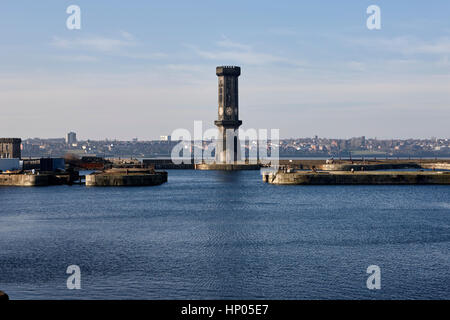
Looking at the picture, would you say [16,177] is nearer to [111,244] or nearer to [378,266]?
[111,244]

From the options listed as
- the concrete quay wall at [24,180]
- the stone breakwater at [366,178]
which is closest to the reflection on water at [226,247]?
the stone breakwater at [366,178]

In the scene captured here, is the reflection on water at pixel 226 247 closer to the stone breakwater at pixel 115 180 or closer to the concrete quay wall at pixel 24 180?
the stone breakwater at pixel 115 180

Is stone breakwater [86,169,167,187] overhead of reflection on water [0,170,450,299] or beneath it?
overhead

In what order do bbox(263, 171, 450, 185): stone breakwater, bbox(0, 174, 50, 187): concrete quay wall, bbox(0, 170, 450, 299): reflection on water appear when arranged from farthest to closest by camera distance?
1. bbox(0, 174, 50, 187): concrete quay wall
2. bbox(263, 171, 450, 185): stone breakwater
3. bbox(0, 170, 450, 299): reflection on water

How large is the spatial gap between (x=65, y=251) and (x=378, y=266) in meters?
25.8

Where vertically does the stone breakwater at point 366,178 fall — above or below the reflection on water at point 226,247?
above

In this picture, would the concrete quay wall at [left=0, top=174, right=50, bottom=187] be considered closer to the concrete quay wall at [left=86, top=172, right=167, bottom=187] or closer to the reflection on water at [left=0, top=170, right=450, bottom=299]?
the concrete quay wall at [left=86, top=172, right=167, bottom=187]

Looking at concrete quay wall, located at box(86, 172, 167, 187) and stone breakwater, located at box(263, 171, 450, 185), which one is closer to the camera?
concrete quay wall, located at box(86, 172, 167, 187)

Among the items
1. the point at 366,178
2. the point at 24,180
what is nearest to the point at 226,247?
the point at 366,178

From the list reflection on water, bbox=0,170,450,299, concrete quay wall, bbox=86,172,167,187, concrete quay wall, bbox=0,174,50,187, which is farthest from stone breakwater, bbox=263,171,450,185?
concrete quay wall, bbox=0,174,50,187

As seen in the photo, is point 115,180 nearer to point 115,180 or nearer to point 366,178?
point 115,180

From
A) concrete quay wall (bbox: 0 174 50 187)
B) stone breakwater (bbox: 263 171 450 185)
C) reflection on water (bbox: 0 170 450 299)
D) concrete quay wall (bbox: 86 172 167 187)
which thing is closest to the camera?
reflection on water (bbox: 0 170 450 299)
